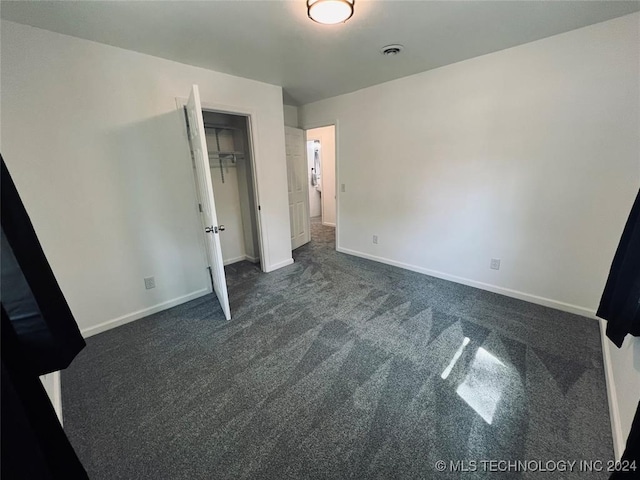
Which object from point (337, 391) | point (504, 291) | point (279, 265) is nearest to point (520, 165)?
point (504, 291)

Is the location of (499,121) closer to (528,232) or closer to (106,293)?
(528,232)

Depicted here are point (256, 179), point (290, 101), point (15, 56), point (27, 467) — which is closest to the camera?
point (27, 467)

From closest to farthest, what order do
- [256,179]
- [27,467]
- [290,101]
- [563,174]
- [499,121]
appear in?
[27,467]
[563,174]
[499,121]
[256,179]
[290,101]

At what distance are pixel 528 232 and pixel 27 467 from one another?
3.51m

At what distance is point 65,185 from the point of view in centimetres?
208

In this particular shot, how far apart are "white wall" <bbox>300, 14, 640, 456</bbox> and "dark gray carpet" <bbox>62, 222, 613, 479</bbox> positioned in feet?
1.18

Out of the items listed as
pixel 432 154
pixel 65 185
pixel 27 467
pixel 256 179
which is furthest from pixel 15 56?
pixel 432 154

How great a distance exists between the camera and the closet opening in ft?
11.9

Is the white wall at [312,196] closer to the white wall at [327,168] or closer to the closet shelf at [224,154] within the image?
the white wall at [327,168]

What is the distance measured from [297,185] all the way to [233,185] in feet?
3.59

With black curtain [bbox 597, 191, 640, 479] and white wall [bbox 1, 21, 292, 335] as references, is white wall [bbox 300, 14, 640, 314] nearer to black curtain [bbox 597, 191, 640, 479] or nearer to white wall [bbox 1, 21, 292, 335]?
black curtain [bbox 597, 191, 640, 479]

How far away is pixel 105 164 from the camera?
2.24m

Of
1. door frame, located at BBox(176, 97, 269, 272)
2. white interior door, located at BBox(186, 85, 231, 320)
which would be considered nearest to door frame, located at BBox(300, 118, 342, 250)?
door frame, located at BBox(176, 97, 269, 272)

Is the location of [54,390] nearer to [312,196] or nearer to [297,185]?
[297,185]
